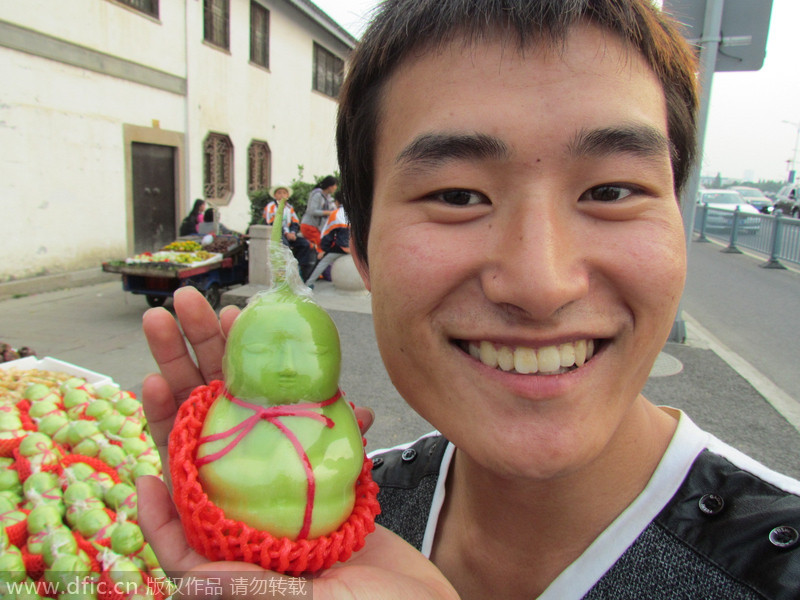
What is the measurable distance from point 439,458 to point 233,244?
9.02 m

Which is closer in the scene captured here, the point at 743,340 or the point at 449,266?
the point at 449,266

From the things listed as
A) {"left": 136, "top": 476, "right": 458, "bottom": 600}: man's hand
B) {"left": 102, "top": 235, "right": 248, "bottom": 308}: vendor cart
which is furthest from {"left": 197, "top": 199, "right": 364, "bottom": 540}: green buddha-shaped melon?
{"left": 102, "top": 235, "right": 248, "bottom": 308}: vendor cart

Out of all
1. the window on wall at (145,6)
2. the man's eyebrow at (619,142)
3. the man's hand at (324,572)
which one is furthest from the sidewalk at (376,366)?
the window on wall at (145,6)

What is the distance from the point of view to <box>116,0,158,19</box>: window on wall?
11643 millimetres

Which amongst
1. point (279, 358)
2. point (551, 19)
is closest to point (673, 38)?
point (551, 19)

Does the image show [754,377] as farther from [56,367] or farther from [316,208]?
[316,208]

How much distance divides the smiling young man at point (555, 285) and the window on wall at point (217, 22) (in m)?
15.1

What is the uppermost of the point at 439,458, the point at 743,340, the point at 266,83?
the point at 266,83

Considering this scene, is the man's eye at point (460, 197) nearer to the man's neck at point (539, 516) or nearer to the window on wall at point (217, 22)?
the man's neck at point (539, 516)

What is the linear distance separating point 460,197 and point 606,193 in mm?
321

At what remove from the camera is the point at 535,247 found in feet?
3.62

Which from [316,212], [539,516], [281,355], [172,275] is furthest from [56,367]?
[316,212]

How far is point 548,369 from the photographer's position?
1173 millimetres

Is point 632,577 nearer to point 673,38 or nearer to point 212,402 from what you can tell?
point 212,402
